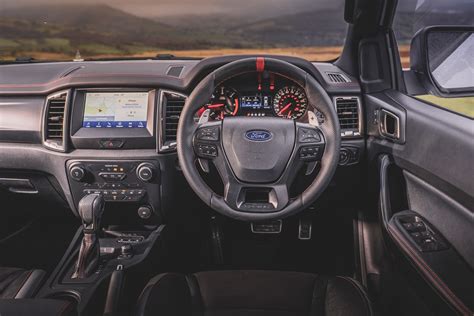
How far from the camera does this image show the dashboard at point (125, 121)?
2.75 m

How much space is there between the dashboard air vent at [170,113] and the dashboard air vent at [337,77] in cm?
79

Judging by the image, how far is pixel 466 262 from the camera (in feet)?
6.40

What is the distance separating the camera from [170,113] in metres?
2.76

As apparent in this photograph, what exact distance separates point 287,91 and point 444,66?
0.81m

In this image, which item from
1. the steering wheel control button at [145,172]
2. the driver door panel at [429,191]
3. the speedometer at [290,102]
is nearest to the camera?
the driver door panel at [429,191]

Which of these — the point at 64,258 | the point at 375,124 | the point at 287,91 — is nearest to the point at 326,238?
the point at 375,124

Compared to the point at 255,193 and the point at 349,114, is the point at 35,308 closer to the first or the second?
the point at 255,193

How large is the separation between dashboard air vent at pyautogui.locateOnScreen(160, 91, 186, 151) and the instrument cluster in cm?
25

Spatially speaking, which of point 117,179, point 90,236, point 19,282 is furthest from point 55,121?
point 19,282

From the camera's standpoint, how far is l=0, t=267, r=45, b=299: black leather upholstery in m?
2.34

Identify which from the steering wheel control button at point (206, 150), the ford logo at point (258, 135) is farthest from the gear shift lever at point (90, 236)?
the ford logo at point (258, 135)

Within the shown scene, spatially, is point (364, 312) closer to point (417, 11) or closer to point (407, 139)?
point (407, 139)

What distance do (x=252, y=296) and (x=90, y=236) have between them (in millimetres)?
883

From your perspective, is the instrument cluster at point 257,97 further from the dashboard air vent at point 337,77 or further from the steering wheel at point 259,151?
the dashboard air vent at point 337,77
